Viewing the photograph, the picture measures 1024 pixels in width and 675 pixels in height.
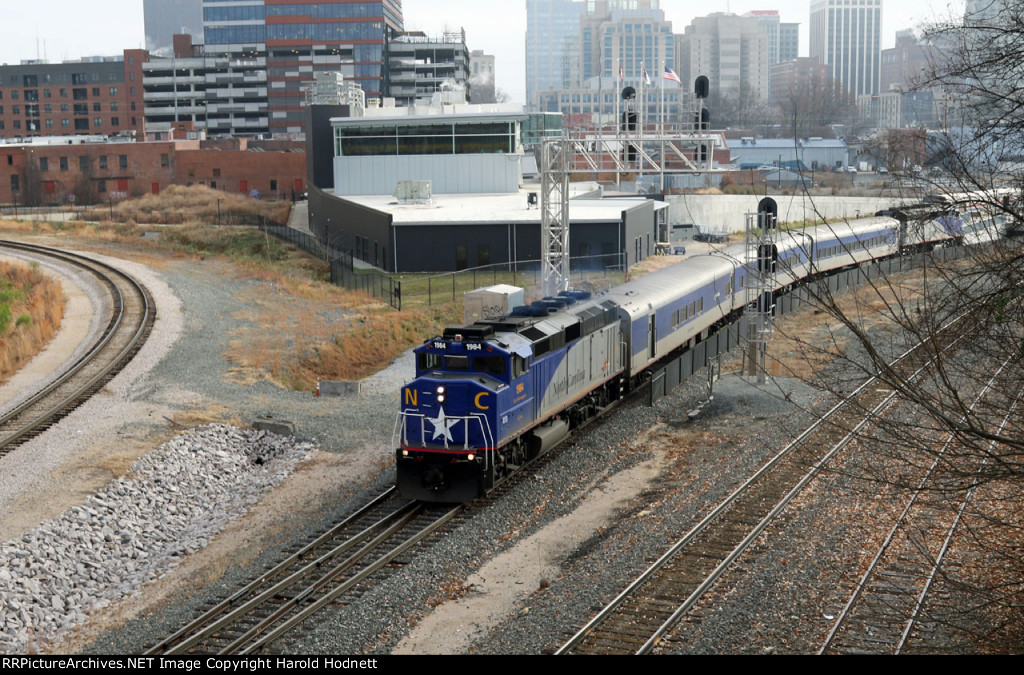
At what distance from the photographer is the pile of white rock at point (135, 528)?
1738cm

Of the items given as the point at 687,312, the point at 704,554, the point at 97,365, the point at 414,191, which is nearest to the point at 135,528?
the point at 704,554

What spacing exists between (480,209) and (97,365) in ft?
98.8

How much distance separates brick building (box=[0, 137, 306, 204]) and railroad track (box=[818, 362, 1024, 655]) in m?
96.1

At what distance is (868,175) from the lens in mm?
124688

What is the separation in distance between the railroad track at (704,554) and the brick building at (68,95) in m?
151

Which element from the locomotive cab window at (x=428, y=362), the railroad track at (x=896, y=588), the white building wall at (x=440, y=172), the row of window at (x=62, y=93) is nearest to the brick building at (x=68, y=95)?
the row of window at (x=62, y=93)

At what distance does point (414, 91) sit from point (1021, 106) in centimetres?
15542

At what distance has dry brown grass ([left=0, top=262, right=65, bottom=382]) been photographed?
33.6 metres

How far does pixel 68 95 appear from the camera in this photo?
158875 mm

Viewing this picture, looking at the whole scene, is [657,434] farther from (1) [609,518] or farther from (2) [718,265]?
(2) [718,265]

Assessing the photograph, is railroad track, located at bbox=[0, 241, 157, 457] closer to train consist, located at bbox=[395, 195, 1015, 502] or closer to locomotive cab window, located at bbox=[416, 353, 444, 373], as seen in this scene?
train consist, located at bbox=[395, 195, 1015, 502]

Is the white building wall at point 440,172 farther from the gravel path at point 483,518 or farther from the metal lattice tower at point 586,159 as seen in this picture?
the gravel path at point 483,518

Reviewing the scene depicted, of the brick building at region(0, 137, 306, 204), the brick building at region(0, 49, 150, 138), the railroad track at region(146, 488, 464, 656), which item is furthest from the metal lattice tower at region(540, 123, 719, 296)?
the brick building at region(0, 49, 150, 138)

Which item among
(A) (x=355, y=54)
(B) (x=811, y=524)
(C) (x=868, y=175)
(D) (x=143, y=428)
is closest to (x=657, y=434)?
(B) (x=811, y=524)
